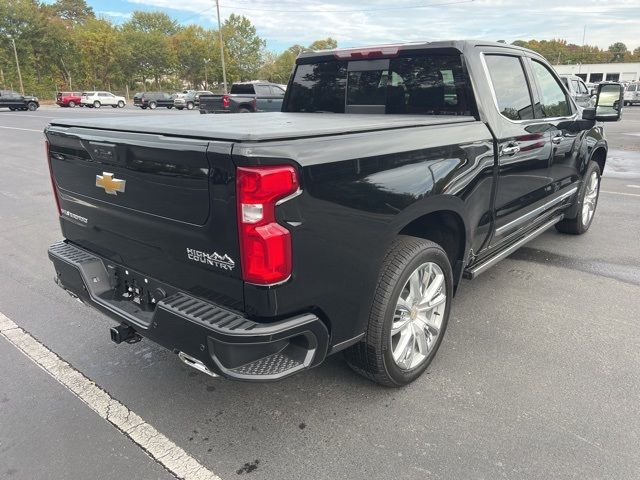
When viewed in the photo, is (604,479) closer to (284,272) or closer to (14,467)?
(284,272)

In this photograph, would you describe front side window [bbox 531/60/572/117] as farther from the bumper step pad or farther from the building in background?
the building in background

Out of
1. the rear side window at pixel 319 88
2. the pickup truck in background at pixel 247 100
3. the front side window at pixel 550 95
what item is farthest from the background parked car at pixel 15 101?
the front side window at pixel 550 95

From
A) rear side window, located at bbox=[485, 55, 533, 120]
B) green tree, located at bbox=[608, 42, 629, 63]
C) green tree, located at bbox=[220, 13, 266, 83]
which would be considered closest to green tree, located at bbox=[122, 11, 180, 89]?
green tree, located at bbox=[220, 13, 266, 83]

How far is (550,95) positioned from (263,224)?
3538 millimetres

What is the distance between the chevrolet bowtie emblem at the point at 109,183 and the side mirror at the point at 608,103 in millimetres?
4440

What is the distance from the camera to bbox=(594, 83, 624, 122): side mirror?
479cm

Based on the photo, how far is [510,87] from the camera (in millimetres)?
3730

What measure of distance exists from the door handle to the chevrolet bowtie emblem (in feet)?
7.96

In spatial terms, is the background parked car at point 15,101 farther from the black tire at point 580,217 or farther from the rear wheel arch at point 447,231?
the rear wheel arch at point 447,231

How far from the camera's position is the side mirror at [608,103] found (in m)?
4.79

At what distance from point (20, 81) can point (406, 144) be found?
223 ft

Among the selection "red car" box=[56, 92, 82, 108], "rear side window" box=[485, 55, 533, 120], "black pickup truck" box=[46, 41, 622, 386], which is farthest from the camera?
"red car" box=[56, 92, 82, 108]

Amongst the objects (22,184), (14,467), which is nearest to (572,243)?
(14,467)

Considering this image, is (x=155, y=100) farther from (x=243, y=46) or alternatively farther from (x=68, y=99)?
Result: (x=243, y=46)
